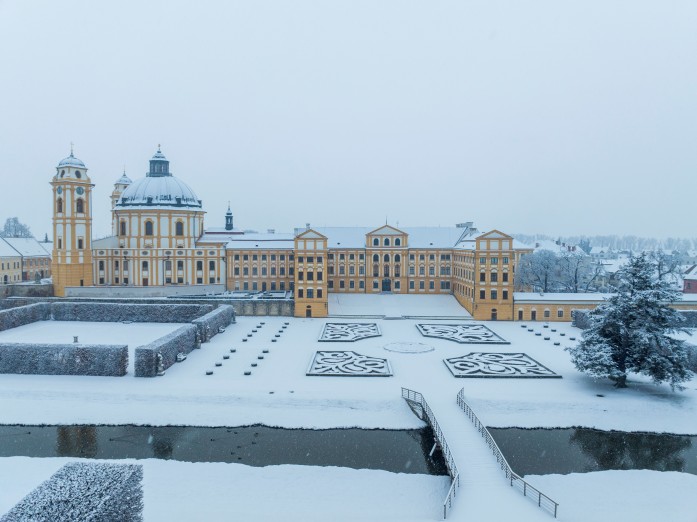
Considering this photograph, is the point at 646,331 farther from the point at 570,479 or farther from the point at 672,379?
the point at 570,479

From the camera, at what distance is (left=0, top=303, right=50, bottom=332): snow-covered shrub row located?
47.5m

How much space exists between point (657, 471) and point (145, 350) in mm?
26950

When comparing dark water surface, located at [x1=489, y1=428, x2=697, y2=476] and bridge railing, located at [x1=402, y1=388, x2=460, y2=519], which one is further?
dark water surface, located at [x1=489, y1=428, x2=697, y2=476]

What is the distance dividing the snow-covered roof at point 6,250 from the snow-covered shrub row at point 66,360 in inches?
2054

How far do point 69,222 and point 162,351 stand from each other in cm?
3631

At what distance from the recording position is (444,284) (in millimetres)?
65938

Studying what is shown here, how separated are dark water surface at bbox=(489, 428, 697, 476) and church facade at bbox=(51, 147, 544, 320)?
36.5 m

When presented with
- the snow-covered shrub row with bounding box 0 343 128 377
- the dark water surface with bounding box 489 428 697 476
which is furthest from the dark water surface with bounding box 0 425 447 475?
the snow-covered shrub row with bounding box 0 343 128 377

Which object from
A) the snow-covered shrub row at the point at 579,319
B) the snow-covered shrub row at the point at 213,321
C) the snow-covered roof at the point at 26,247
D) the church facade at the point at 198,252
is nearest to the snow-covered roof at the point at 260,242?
the church facade at the point at 198,252

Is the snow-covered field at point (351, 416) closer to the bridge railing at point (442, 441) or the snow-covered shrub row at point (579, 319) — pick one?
the bridge railing at point (442, 441)

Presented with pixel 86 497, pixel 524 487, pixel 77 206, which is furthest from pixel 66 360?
pixel 77 206

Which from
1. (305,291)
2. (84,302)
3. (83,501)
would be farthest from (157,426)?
(84,302)

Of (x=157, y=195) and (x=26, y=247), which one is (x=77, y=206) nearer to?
(x=157, y=195)

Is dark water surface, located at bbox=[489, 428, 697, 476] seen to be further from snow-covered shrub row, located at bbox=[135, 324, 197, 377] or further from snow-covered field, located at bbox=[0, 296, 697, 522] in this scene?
snow-covered shrub row, located at bbox=[135, 324, 197, 377]
